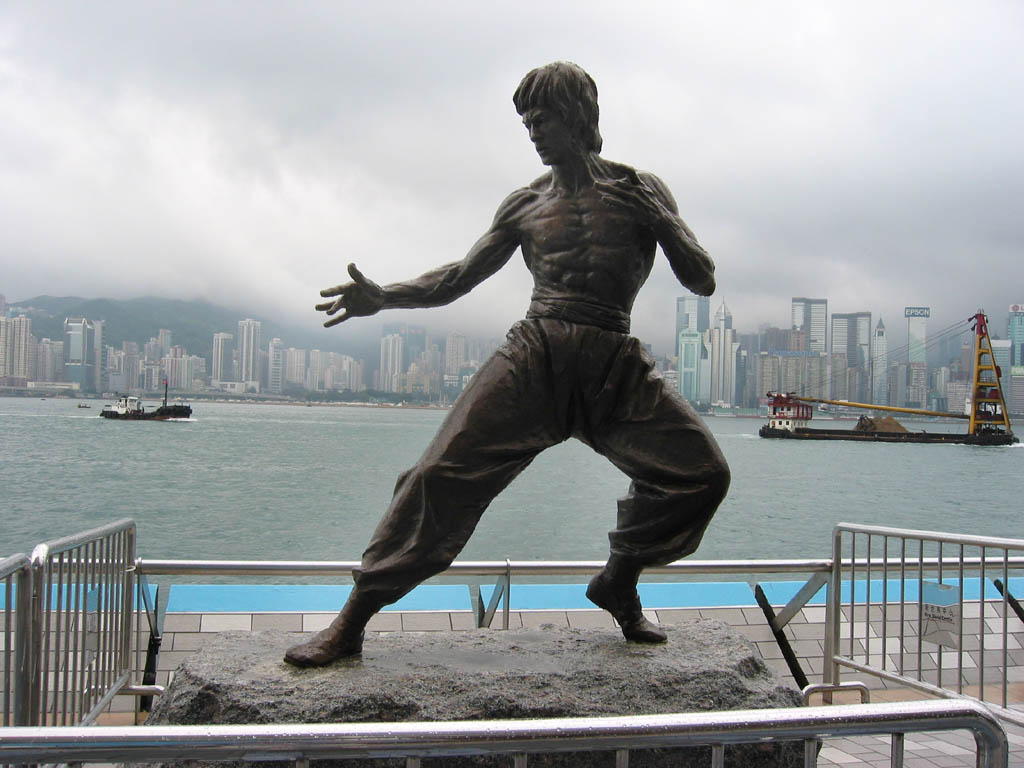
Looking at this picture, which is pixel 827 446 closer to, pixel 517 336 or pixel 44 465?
pixel 44 465

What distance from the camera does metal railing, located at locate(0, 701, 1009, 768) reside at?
5.24ft

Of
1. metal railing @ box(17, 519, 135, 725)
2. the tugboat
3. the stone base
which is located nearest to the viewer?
the stone base

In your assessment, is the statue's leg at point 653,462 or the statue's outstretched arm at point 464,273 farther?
the statue's outstretched arm at point 464,273

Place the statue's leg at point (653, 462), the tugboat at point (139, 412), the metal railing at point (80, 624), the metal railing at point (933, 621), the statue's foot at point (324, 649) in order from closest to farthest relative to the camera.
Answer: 1. the metal railing at point (80, 624)
2. the statue's foot at point (324, 649)
3. the statue's leg at point (653, 462)
4. the metal railing at point (933, 621)
5. the tugboat at point (139, 412)

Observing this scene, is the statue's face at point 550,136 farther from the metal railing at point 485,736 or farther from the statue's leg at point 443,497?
the metal railing at point 485,736

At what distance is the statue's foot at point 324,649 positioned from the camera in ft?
10.8

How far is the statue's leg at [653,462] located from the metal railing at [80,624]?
223cm

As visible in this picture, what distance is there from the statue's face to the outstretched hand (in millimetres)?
938

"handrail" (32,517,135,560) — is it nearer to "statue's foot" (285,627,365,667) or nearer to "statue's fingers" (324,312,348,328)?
"statue's foot" (285,627,365,667)

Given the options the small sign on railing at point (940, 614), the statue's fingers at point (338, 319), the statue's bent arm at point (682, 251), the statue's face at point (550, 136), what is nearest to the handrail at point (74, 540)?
the statue's fingers at point (338, 319)

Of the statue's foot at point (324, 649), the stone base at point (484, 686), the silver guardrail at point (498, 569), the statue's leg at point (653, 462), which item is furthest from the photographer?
the silver guardrail at point (498, 569)

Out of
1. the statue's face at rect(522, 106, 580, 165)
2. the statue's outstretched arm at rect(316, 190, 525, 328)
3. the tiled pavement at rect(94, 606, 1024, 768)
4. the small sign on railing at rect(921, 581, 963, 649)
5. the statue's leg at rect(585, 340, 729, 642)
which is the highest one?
the statue's face at rect(522, 106, 580, 165)

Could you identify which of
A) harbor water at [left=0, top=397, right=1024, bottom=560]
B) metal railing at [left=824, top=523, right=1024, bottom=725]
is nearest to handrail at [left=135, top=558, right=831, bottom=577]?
metal railing at [left=824, top=523, right=1024, bottom=725]

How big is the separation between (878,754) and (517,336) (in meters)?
2.61
